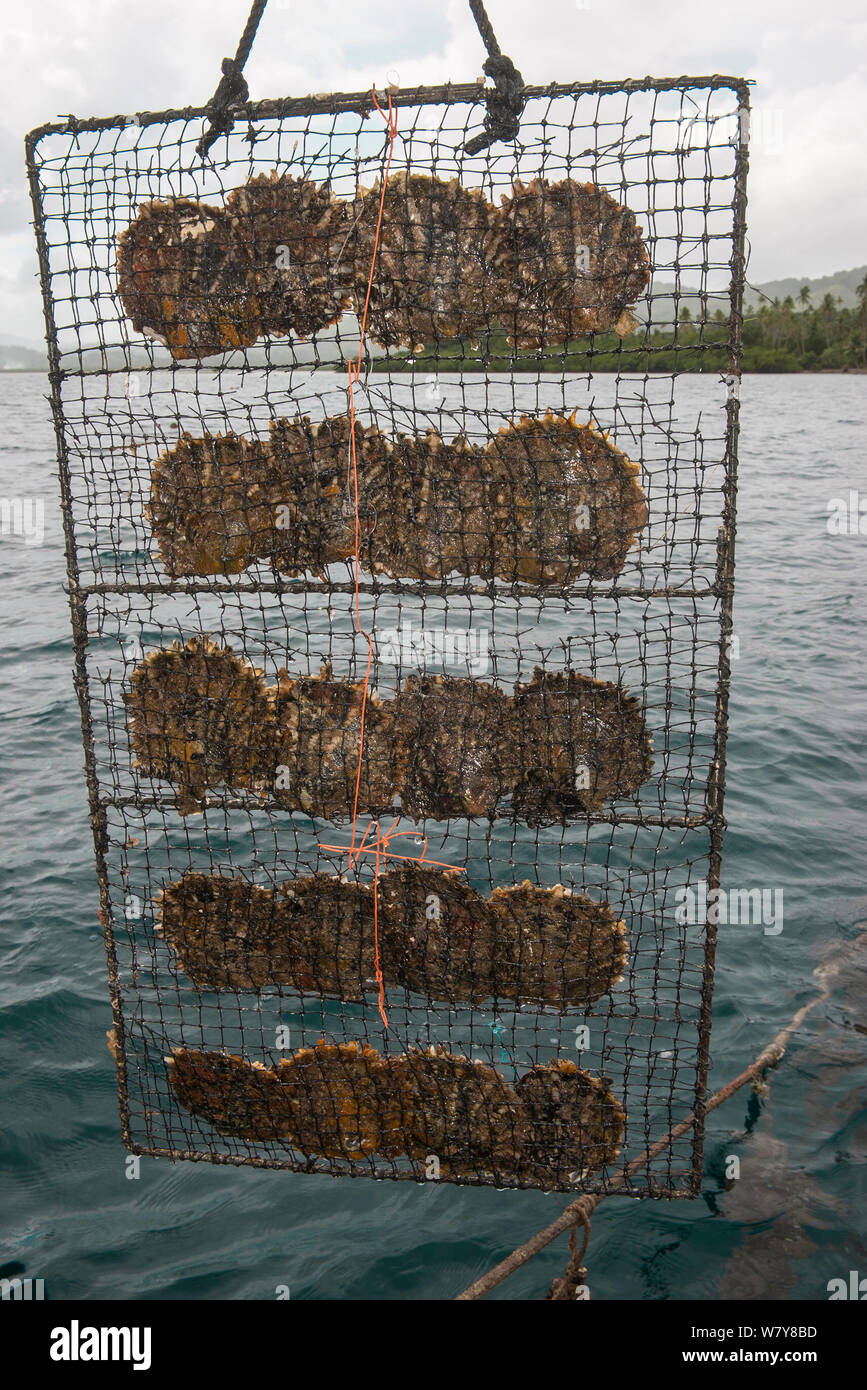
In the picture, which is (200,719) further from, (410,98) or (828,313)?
(828,313)

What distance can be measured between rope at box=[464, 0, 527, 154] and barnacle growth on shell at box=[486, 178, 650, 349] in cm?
24

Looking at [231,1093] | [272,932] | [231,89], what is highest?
[231,89]

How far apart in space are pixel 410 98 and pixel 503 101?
462mm

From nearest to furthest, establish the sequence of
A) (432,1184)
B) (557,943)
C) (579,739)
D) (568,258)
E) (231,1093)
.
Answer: (568,258)
(579,739)
(557,943)
(231,1093)
(432,1184)

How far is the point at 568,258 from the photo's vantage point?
480 centimetres

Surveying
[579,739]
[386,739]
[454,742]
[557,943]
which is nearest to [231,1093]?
[557,943]

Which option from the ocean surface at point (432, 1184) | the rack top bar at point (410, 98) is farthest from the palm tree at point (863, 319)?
the rack top bar at point (410, 98)

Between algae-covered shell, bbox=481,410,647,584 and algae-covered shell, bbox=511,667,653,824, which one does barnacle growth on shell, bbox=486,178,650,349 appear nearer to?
algae-covered shell, bbox=481,410,647,584

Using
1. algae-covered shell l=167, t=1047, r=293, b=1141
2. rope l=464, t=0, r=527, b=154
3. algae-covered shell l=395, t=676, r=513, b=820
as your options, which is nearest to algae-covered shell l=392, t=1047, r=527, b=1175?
algae-covered shell l=167, t=1047, r=293, b=1141

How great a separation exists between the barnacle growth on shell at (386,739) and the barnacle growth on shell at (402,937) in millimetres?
489

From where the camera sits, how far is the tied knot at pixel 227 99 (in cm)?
482

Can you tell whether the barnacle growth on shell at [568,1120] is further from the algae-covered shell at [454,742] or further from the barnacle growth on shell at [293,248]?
the barnacle growth on shell at [293,248]
